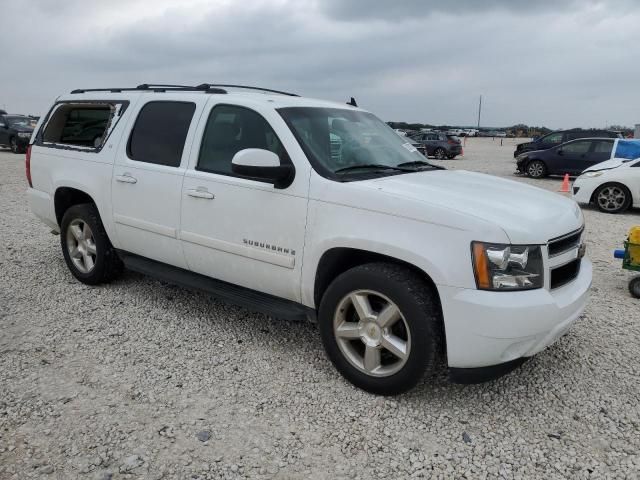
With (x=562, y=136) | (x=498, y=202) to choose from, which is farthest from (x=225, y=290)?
(x=562, y=136)

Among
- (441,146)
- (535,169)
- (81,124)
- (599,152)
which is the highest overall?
(441,146)

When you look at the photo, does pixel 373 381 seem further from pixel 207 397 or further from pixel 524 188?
pixel 524 188

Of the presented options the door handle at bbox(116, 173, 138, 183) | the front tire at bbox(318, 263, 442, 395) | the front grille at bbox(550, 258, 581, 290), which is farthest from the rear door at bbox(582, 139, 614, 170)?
the door handle at bbox(116, 173, 138, 183)

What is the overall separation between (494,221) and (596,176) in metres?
9.25

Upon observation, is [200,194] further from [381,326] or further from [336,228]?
[381,326]

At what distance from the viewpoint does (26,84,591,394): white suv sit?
9.02ft

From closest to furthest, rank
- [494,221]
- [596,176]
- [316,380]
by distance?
[494,221], [316,380], [596,176]

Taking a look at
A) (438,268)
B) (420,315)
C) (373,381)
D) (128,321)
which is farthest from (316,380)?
(128,321)

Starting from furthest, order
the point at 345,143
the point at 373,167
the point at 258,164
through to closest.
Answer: the point at 345,143
the point at 373,167
the point at 258,164

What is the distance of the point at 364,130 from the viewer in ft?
13.1

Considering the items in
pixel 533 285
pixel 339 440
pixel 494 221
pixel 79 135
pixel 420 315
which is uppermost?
pixel 79 135

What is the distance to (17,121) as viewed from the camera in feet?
74.4

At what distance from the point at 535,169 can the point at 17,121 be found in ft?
70.3

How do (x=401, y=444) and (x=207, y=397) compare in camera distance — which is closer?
(x=401, y=444)
